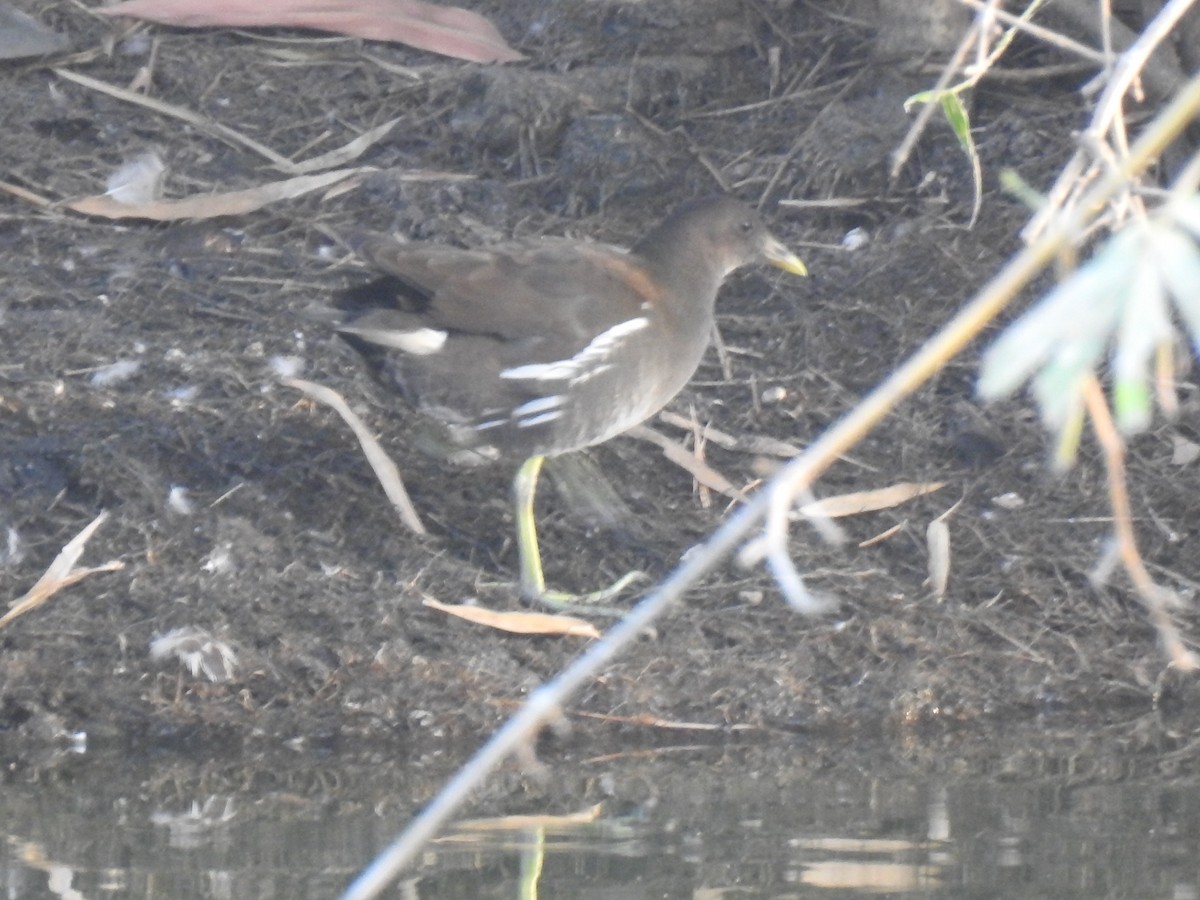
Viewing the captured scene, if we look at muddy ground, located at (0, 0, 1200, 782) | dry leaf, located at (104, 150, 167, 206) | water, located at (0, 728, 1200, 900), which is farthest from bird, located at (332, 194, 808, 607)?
dry leaf, located at (104, 150, 167, 206)

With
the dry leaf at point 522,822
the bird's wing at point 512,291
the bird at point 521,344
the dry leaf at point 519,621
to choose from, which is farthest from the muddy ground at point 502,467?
the dry leaf at point 522,822

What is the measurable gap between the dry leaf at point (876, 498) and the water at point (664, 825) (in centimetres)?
107

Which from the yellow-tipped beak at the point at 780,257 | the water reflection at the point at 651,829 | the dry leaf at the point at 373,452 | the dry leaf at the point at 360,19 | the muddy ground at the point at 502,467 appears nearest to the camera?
the water reflection at the point at 651,829

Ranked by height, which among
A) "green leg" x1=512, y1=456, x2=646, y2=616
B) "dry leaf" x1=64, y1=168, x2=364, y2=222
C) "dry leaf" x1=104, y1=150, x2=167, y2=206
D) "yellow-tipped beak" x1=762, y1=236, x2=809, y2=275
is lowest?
"green leg" x1=512, y1=456, x2=646, y2=616

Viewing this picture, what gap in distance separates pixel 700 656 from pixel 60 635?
1.54 m

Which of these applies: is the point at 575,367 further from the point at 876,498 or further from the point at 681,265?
the point at 876,498

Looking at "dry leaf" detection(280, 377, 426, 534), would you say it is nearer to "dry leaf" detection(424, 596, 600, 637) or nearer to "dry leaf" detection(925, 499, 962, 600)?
"dry leaf" detection(424, 596, 600, 637)

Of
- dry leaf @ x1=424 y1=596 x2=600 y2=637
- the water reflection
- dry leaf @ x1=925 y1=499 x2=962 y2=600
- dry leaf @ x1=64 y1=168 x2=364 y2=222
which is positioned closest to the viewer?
the water reflection

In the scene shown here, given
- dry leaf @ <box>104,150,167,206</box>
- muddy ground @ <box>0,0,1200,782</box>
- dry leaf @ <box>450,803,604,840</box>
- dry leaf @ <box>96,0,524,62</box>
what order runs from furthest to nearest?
dry leaf @ <box>96,0,524,62</box>
dry leaf @ <box>104,150,167,206</box>
muddy ground @ <box>0,0,1200,782</box>
dry leaf @ <box>450,803,604,840</box>

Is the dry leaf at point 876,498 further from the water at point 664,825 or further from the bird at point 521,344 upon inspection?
→ the water at point 664,825

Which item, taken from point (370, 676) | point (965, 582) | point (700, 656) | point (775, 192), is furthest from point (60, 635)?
point (775, 192)

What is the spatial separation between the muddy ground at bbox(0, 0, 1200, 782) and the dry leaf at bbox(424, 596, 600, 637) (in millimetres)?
32

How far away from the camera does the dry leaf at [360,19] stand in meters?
7.28

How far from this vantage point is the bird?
4.66 meters
